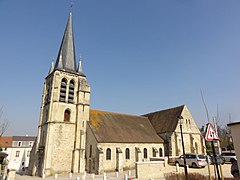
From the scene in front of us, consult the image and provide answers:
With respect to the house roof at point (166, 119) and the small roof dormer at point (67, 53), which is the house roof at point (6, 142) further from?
the house roof at point (166, 119)

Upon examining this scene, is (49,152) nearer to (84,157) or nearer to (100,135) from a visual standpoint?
(84,157)

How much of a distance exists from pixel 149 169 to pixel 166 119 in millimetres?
16724

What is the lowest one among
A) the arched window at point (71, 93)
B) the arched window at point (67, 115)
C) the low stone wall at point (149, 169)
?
the low stone wall at point (149, 169)

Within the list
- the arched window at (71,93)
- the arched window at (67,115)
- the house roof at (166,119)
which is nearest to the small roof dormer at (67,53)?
the arched window at (71,93)

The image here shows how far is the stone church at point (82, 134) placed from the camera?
22.5 metres

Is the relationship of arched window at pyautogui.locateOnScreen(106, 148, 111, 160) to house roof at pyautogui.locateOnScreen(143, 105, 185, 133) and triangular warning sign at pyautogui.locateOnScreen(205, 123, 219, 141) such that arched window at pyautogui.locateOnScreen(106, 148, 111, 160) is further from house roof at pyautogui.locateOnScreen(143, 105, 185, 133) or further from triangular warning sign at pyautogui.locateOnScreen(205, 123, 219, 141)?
triangular warning sign at pyautogui.locateOnScreen(205, 123, 219, 141)

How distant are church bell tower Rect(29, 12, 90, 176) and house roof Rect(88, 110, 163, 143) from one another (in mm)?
2218

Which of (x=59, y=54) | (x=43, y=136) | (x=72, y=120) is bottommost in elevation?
(x=43, y=136)

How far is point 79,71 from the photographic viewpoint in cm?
2912

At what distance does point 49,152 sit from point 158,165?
45.6 ft

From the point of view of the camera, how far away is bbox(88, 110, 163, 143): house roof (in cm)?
2408

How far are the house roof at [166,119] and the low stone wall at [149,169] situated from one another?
1215 centimetres

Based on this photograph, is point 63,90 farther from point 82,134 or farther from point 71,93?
point 82,134

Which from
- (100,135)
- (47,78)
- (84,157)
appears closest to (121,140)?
(100,135)
